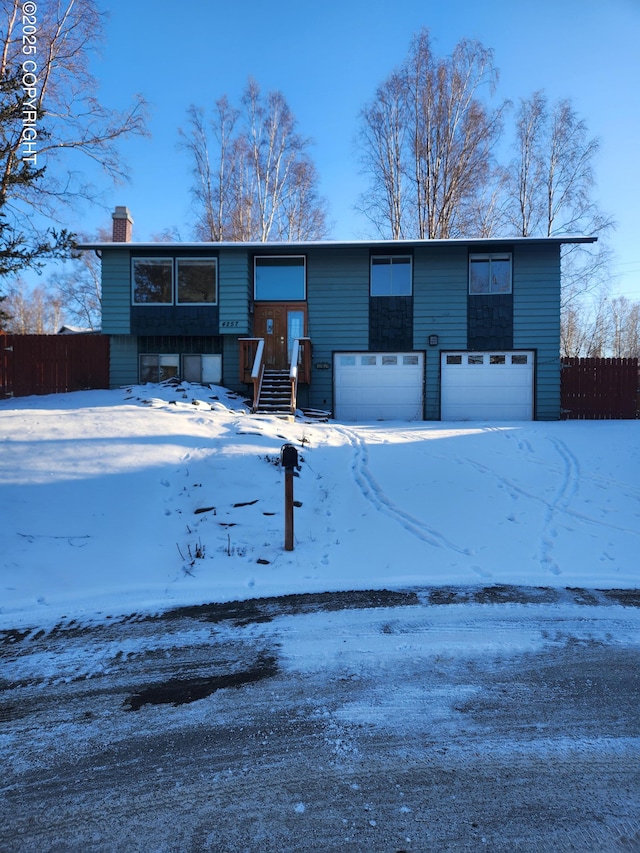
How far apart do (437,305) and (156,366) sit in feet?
28.1

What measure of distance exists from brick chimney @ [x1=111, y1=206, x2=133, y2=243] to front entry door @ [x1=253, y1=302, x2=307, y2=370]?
4768 mm

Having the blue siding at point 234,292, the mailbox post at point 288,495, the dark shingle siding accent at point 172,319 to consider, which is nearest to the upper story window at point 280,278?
the blue siding at point 234,292

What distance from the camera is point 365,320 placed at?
14484 millimetres

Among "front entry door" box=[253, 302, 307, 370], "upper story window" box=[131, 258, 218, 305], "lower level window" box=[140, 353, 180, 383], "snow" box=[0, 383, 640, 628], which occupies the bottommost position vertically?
"snow" box=[0, 383, 640, 628]

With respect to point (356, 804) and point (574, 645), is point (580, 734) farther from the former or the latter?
point (356, 804)

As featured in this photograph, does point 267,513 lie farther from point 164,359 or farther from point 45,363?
point 45,363

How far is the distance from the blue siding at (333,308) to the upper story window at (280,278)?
29cm

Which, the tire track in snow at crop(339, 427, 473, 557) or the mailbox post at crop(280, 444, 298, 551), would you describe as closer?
the mailbox post at crop(280, 444, 298, 551)

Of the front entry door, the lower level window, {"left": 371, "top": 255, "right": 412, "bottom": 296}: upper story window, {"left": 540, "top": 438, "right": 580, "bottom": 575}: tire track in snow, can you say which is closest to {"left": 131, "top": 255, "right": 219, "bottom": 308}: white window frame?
the lower level window

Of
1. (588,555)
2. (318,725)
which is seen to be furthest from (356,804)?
(588,555)

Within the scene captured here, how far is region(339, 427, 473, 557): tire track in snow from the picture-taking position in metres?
5.14

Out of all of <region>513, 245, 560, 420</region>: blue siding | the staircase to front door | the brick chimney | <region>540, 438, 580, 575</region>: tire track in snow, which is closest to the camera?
<region>540, 438, 580, 575</region>: tire track in snow

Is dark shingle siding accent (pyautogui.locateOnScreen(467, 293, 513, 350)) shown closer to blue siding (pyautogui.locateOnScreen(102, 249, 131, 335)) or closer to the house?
the house

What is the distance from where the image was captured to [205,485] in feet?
20.7
